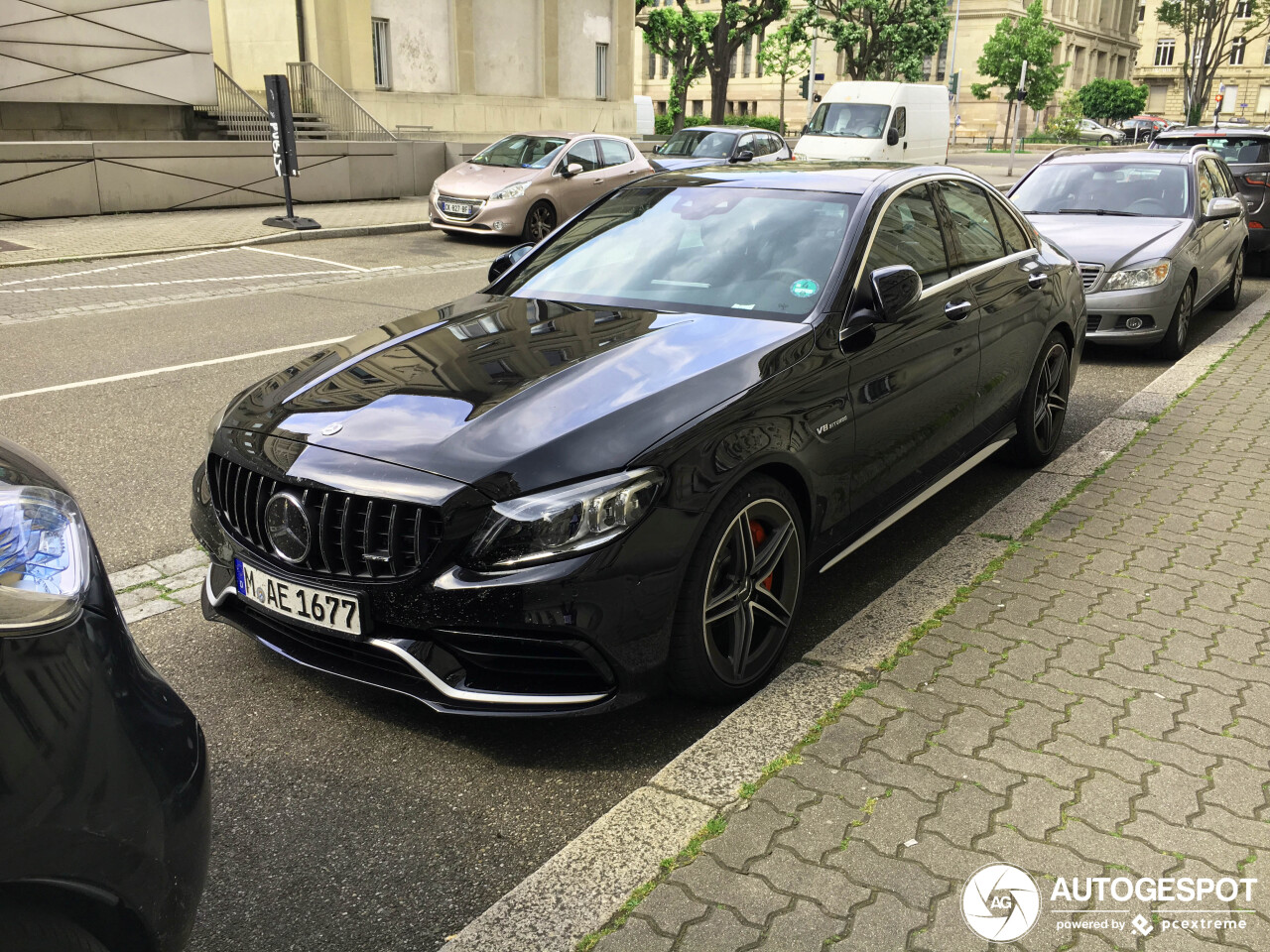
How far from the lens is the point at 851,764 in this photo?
10.2 ft

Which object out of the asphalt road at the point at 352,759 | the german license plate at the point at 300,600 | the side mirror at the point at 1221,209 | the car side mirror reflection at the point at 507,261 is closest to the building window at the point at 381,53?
the side mirror at the point at 1221,209

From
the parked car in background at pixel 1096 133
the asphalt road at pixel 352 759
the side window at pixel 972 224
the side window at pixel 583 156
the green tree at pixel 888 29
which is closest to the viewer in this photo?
the asphalt road at pixel 352 759

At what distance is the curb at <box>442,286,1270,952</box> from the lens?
2.52 metres

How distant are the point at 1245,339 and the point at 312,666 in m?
9.05

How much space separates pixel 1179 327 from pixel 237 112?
2019 centimetres

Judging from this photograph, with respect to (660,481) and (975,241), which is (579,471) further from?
(975,241)

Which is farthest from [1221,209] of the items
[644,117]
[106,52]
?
[644,117]

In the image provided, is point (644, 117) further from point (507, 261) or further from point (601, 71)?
point (507, 261)

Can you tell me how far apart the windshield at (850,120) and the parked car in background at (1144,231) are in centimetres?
1552

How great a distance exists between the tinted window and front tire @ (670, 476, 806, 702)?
14.9m

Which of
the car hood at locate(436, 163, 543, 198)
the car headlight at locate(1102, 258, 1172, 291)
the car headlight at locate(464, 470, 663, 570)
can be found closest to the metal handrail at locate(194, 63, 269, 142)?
the car hood at locate(436, 163, 543, 198)

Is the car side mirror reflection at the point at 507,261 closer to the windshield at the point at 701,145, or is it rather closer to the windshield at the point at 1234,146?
the windshield at the point at 1234,146

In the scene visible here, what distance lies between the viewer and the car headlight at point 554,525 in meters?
2.94

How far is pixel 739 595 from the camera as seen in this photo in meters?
3.43
